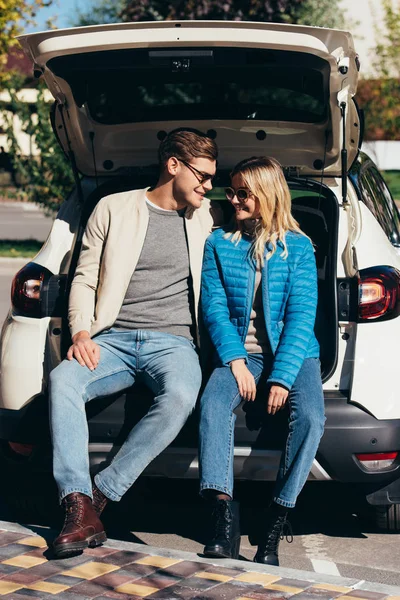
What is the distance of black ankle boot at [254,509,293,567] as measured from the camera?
4188 millimetres

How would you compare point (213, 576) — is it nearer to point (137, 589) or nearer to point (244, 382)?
point (137, 589)

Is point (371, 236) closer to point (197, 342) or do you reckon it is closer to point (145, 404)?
point (197, 342)

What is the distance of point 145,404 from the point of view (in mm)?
4418

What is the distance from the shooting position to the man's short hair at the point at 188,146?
4711 millimetres

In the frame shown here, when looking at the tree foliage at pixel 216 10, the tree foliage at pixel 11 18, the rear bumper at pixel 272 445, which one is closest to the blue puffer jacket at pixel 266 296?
the rear bumper at pixel 272 445

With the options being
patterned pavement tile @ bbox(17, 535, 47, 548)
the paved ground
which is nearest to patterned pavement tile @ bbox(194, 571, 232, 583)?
the paved ground

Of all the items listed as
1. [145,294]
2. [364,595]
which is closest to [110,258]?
[145,294]

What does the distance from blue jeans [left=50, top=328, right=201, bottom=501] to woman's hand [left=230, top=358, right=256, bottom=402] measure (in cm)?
18

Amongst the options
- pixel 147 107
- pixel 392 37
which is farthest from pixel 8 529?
pixel 392 37

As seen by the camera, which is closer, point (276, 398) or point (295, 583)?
point (295, 583)

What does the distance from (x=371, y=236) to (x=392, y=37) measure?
29598mm

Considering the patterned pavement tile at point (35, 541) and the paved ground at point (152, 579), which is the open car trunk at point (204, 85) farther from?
the paved ground at point (152, 579)

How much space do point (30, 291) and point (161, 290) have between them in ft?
1.85

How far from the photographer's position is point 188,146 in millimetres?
4707
